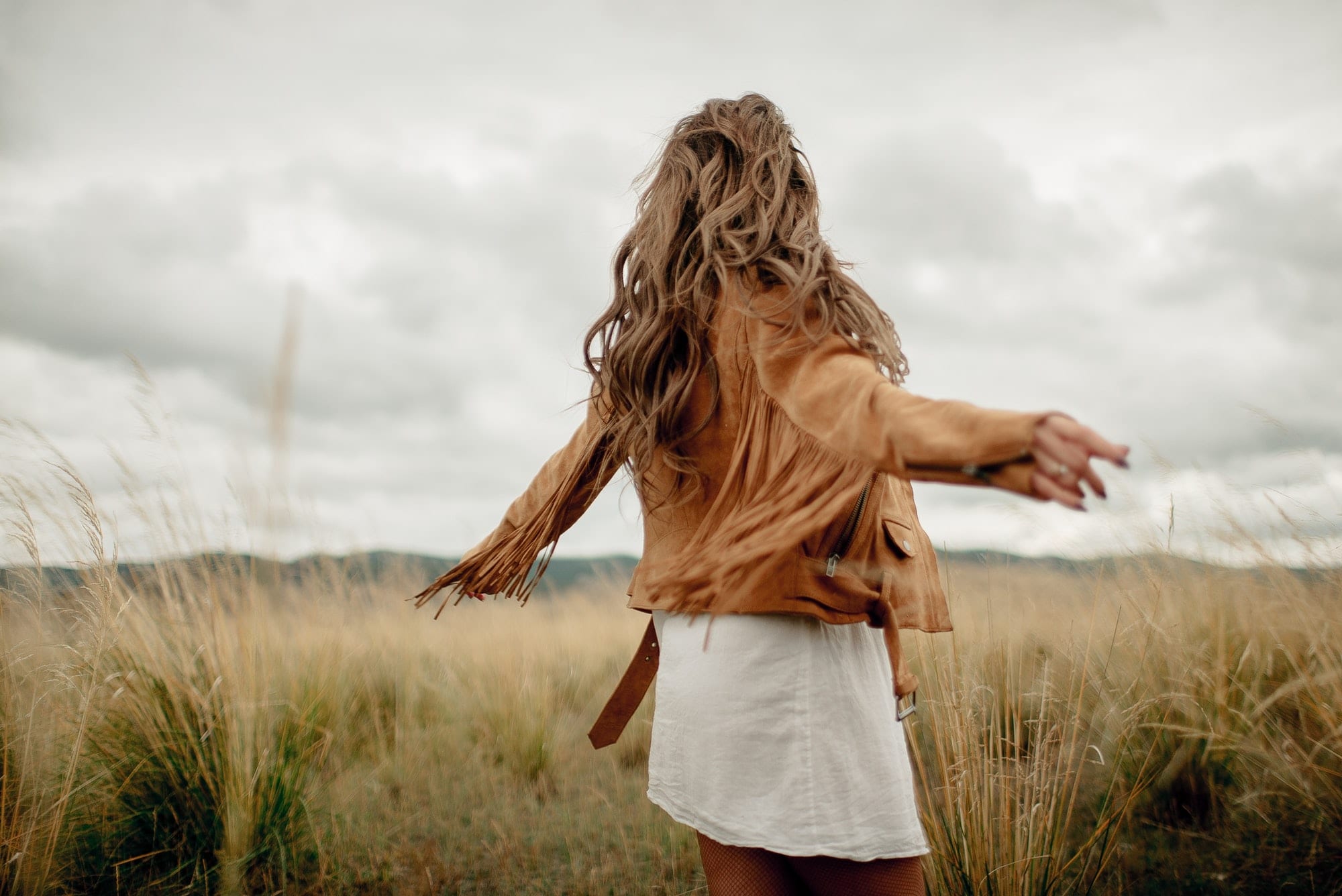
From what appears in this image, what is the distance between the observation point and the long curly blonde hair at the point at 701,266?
1264mm

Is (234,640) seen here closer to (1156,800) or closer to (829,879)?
(829,879)

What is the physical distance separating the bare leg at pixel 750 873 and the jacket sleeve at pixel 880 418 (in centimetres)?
74

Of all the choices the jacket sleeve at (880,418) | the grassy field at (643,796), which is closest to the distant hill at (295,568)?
the grassy field at (643,796)

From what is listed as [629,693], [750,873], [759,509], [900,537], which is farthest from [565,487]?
[750,873]

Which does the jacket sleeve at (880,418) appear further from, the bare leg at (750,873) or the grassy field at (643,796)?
the grassy field at (643,796)

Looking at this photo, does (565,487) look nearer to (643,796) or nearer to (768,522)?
(768,522)

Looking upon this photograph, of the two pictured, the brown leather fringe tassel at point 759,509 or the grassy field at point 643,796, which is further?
the grassy field at point 643,796

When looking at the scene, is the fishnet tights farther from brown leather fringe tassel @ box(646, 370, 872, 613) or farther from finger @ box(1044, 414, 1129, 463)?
finger @ box(1044, 414, 1129, 463)

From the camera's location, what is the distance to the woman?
3.85 feet

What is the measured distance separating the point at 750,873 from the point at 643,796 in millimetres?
2362

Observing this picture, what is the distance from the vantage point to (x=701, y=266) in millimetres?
1326

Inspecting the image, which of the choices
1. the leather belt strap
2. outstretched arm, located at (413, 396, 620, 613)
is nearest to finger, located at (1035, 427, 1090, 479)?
outstretched arm, located at (413, 396, 620, 613)

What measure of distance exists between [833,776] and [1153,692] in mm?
1945

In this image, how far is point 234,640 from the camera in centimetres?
253
